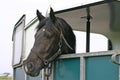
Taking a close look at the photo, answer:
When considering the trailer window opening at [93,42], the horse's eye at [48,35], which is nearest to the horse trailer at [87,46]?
the trailer window opening at [93,42]

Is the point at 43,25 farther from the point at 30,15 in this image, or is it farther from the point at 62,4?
the point at 30,15

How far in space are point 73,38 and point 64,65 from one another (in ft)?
2.76

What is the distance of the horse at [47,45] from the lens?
4.13 meters

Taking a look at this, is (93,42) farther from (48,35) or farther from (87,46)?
(48,35)

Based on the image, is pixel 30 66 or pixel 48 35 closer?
pixel 30 66

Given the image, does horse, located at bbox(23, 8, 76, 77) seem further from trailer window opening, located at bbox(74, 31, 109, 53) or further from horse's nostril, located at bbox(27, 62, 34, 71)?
trailer window opening, located at bbox(74, 31, 109, 53)

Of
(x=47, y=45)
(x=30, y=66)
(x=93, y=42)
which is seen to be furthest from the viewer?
(x=93, y=42)

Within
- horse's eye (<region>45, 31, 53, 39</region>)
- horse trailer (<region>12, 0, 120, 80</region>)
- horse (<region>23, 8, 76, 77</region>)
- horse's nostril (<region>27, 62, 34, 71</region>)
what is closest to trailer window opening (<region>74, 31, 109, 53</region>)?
horse trailer (<region>12, 0, 120, 80</region>)

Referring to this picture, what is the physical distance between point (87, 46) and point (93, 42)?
244 mm

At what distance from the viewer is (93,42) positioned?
18.5 ft

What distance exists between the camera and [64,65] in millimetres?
4219

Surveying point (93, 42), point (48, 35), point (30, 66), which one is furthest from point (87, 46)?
point (30, 66)

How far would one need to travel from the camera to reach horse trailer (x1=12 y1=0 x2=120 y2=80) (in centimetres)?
347

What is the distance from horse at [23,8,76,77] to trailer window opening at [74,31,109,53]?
719 millimetres
